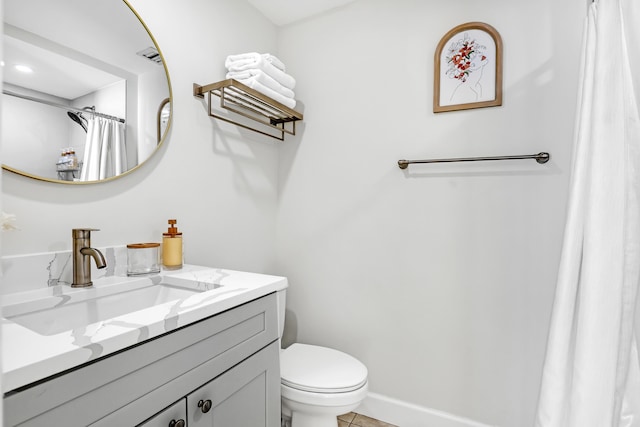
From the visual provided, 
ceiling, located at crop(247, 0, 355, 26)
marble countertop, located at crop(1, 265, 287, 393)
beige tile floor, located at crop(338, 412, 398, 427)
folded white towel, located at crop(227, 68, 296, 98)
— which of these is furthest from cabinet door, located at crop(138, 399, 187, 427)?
ceiling, located at crop(247, 0, 355, 26)

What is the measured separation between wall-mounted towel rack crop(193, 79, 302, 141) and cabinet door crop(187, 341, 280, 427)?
1.09 meters

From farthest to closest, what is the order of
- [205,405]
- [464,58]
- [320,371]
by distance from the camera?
[464,58], [320,371], [205,405]

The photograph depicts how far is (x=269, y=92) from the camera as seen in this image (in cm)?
172

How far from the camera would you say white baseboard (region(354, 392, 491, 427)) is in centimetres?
171

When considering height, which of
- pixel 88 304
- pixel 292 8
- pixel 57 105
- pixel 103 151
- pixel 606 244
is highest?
pixel 292 8

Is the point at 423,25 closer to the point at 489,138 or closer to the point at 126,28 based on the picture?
the point at 489,138

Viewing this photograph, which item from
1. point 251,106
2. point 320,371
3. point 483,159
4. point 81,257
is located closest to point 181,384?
point 81,257

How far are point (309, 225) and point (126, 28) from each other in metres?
1.27

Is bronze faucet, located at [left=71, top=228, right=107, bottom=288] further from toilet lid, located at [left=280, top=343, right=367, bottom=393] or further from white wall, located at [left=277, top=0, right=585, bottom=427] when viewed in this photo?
white wall, located at [left=277, top=0, right=585, bottom=427]

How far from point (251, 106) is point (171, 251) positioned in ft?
2.84

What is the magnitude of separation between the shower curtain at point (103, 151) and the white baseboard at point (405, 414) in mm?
1665

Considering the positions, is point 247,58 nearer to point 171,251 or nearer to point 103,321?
point 171,251

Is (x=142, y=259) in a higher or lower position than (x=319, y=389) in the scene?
higher

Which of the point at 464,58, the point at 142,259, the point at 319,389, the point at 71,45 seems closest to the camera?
the point at 71,45
